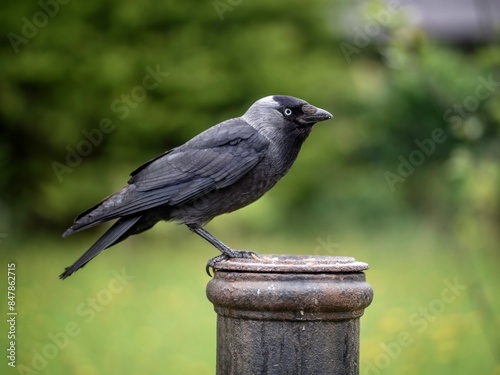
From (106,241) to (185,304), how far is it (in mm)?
3809

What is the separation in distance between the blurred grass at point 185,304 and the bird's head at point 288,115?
2.47 metres

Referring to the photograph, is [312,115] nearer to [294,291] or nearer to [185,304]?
[294,291]

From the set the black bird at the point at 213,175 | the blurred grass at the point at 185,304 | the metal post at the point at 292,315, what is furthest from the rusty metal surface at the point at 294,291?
the blurred grass at the point at 185,304

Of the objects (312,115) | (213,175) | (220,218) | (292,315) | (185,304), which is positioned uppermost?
(220,218)

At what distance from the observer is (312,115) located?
4.16m

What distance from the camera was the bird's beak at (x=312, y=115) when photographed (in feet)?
13.6

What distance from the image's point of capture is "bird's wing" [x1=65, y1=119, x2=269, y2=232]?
4.10 meters

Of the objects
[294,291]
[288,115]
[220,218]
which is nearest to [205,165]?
[288,115]

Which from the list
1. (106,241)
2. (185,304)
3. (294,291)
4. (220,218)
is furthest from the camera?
(220,218)

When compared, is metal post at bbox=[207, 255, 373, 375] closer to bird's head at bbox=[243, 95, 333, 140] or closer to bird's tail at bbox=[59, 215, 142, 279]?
bird's tail at bbox=[59, 215, 142, 279]

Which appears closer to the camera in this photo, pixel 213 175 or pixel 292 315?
pixel 292 315

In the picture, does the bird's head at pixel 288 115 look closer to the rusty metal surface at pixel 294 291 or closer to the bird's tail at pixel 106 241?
the bird's tail at pixel 106 241

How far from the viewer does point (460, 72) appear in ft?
36.4

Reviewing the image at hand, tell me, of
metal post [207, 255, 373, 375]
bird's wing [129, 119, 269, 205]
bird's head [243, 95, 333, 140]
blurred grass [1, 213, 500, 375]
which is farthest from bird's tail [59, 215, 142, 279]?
blurred grass [1, 213, 500, 375]
